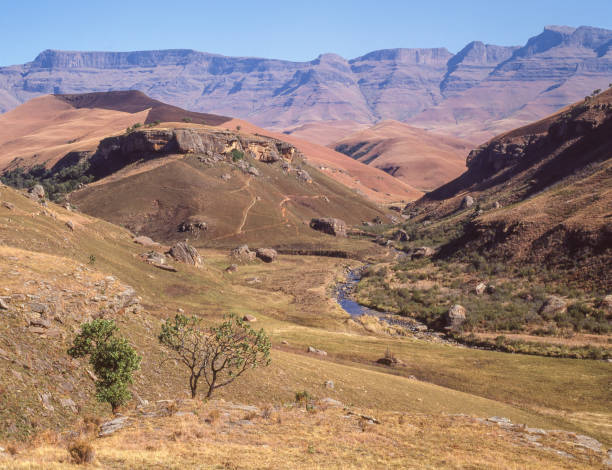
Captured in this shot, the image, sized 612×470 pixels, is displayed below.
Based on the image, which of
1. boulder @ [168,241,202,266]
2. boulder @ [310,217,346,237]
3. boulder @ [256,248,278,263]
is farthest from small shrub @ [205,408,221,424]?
boulder @ [310,217,346,237]

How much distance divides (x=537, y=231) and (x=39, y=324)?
82318 millimetres

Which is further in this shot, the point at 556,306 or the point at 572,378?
the point at 556,306

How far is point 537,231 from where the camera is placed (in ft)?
269

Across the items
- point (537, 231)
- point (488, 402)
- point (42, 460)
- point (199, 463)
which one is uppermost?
point (537, 231)

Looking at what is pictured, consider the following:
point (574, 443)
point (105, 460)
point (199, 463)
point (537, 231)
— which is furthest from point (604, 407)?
point (537, 231)

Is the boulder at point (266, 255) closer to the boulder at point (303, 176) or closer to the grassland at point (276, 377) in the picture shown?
the grassland at point (276, 377)

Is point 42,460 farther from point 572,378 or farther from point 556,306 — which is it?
point 556,306

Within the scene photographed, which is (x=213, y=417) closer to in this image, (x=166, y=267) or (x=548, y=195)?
(x=166, y=267)

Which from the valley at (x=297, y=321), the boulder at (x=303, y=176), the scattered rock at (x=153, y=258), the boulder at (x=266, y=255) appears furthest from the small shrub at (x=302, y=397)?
the boulder at (x=303, y=176)

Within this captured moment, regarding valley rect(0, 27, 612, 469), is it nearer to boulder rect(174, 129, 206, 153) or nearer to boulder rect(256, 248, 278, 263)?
boulder rect(256, 248, 278, 263)

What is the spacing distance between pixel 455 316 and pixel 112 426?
5414 cm

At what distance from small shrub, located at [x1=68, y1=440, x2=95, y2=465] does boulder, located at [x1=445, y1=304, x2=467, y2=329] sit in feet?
185

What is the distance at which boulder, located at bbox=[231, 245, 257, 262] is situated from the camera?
9943cm

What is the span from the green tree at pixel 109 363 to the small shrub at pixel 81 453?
575 centimetres
